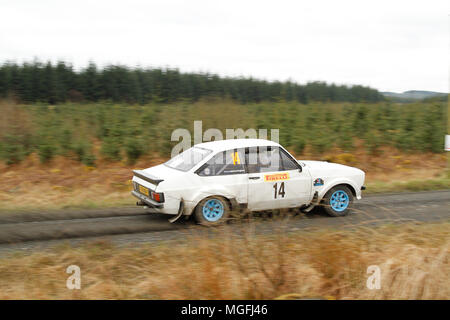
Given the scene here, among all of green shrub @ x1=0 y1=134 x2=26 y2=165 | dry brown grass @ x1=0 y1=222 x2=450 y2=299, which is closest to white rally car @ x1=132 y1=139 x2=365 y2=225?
dry brown grass @ x1=0 y1=222 x2=450 y2=299

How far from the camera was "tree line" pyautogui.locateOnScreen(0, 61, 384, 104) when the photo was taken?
3766 centimetres

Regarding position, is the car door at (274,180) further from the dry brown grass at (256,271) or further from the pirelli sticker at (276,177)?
the dry brown grass at (256,271)

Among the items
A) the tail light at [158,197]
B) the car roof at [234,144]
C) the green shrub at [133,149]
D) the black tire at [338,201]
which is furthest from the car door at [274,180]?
the green shrub at [133,149]

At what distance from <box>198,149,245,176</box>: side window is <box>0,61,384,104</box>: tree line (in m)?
24.7

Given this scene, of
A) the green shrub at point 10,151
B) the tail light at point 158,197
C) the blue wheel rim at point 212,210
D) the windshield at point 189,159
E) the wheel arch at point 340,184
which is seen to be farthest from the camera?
the green shrub at point 10,151

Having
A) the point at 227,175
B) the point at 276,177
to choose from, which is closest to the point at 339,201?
the point at 276,177

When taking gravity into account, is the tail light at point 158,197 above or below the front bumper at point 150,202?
above

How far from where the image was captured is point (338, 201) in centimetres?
885

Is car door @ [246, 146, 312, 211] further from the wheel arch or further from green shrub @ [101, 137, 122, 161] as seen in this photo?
green shrub @ [101, 137, 122, 161]

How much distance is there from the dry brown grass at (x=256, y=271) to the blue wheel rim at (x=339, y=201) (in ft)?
9.10

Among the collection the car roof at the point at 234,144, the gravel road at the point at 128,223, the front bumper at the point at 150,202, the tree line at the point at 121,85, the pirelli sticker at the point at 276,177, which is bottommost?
the gravel road at the point at 128,223

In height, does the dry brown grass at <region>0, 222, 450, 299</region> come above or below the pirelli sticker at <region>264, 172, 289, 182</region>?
below

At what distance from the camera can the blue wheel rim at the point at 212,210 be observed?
312 inches
